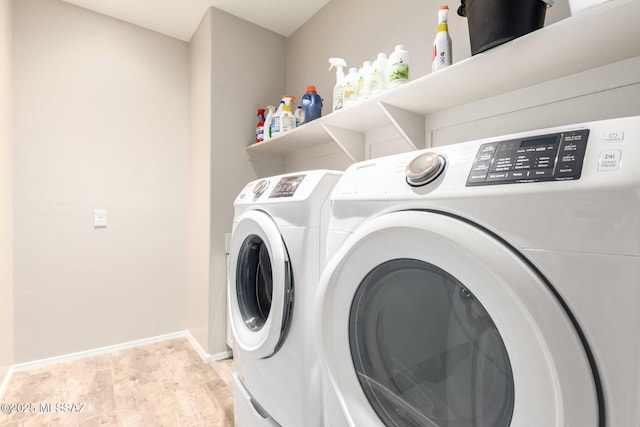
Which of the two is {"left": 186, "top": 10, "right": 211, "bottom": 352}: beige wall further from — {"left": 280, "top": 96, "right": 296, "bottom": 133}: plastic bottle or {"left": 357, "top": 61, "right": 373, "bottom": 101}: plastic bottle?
{"left": 357, "top": 61, "right": 373, "bottom": 101}: plastic bottle

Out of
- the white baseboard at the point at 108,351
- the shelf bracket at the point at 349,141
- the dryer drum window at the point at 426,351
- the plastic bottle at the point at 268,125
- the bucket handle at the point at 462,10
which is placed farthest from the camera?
the plastic bottle at the point at 268,125

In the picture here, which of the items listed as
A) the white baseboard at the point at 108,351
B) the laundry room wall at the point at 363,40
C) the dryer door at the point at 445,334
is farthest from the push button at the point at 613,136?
the white baseboard at the point at 108,351

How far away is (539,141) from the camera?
526 millimetres

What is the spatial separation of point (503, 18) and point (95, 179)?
8.56ft

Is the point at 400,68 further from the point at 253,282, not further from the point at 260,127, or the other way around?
the point at 260,127

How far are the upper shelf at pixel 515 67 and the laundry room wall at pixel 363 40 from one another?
0.12m

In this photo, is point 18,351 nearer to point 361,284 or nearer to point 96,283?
point 96,283

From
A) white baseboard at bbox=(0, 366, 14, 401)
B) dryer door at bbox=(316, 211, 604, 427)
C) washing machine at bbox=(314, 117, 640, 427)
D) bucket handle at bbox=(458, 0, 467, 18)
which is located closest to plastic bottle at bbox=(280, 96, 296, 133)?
bucket handle at bbox=(458, 0, 467, 18)

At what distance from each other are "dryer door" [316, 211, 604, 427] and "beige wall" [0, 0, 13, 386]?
2132 millimetres

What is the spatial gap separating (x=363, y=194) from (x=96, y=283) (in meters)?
2.41

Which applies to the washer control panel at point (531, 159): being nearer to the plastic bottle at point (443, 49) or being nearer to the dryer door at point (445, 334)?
the dryer door at point (445, 334)

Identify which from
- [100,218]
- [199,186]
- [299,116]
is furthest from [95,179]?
[299,116]

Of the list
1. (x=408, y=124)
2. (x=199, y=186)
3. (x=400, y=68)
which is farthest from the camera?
(x=199, y=186)

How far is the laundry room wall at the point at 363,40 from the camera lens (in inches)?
57.3
